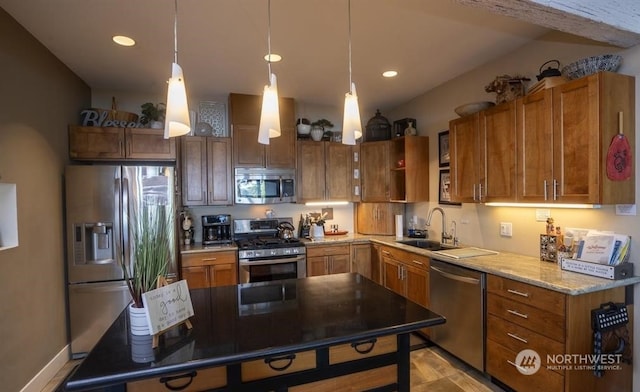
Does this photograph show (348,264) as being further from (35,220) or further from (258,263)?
(35,220)

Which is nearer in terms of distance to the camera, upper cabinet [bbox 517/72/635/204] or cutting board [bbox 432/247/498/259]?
upper cabinet [bbox 517/72/635/204]

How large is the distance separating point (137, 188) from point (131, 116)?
919mm

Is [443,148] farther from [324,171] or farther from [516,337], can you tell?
[516,337]

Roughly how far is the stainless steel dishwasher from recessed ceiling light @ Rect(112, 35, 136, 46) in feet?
10.5

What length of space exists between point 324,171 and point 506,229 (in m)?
2.18

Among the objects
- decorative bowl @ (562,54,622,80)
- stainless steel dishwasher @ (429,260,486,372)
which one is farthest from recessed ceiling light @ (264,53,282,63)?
stainless steel dishwasher @ (429,260,486,372)

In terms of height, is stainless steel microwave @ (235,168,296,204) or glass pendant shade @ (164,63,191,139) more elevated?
glass pendant shade @ (164,63,191,139)

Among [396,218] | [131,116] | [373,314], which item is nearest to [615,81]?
[373,314]

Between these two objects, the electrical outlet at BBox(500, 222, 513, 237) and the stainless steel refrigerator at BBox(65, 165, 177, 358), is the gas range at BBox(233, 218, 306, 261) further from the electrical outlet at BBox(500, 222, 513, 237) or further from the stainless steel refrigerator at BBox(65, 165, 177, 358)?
the electrical outlet at BBox(500, 222, 513, 237)

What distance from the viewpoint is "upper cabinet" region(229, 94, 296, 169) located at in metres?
3.88

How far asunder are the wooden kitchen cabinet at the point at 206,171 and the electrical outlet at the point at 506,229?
9.45ft

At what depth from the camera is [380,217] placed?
4434mm

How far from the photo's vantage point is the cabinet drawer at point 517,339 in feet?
6.82

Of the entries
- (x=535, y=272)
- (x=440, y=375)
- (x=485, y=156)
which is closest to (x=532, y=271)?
(x=535, y=272)
